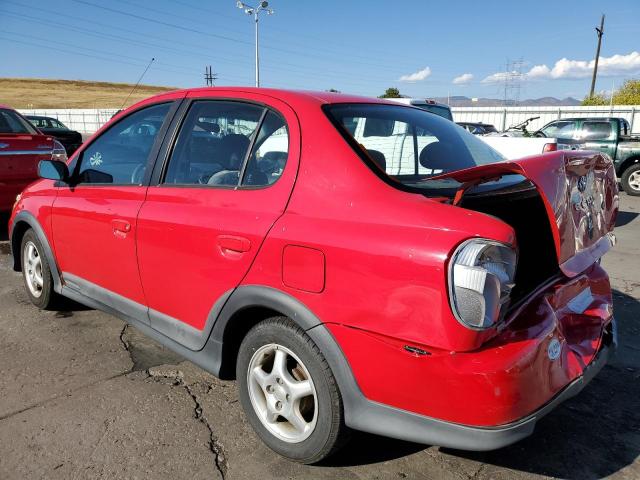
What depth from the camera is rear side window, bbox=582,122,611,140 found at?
40.9 feet

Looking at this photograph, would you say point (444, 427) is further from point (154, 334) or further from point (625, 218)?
point (625, 218)

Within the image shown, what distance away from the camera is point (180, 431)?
8.52ft

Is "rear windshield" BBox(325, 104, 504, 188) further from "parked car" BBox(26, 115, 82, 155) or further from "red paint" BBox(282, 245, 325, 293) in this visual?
"parked car" BBox(26, 115, 82, 155)

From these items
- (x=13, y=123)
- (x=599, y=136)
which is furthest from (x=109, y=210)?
(x=599, y=136)

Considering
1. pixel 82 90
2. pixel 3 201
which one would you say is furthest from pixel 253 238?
pixel 82 90

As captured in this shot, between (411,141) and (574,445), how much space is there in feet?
5.91

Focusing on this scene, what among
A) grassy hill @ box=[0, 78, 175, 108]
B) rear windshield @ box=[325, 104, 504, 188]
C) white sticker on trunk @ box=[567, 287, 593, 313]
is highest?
grassy hill @ box=[0, 78, 175, 108]

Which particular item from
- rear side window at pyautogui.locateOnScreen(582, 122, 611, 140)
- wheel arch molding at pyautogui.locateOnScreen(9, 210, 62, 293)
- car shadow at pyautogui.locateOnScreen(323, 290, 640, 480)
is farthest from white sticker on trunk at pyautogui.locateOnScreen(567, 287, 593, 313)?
rear side window at pyautogui.locateOnScreen(582, 122, 611, 140)

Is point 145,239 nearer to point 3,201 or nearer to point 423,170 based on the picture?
point 423,170

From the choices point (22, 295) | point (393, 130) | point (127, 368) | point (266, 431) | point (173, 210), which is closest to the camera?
point (266, 431)

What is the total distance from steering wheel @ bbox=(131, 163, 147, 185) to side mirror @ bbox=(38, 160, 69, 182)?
76cm

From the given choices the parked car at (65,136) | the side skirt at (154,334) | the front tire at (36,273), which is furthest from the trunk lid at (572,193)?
the parked car at (65,136)

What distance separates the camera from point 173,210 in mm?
2691

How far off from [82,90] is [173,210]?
272 feet
